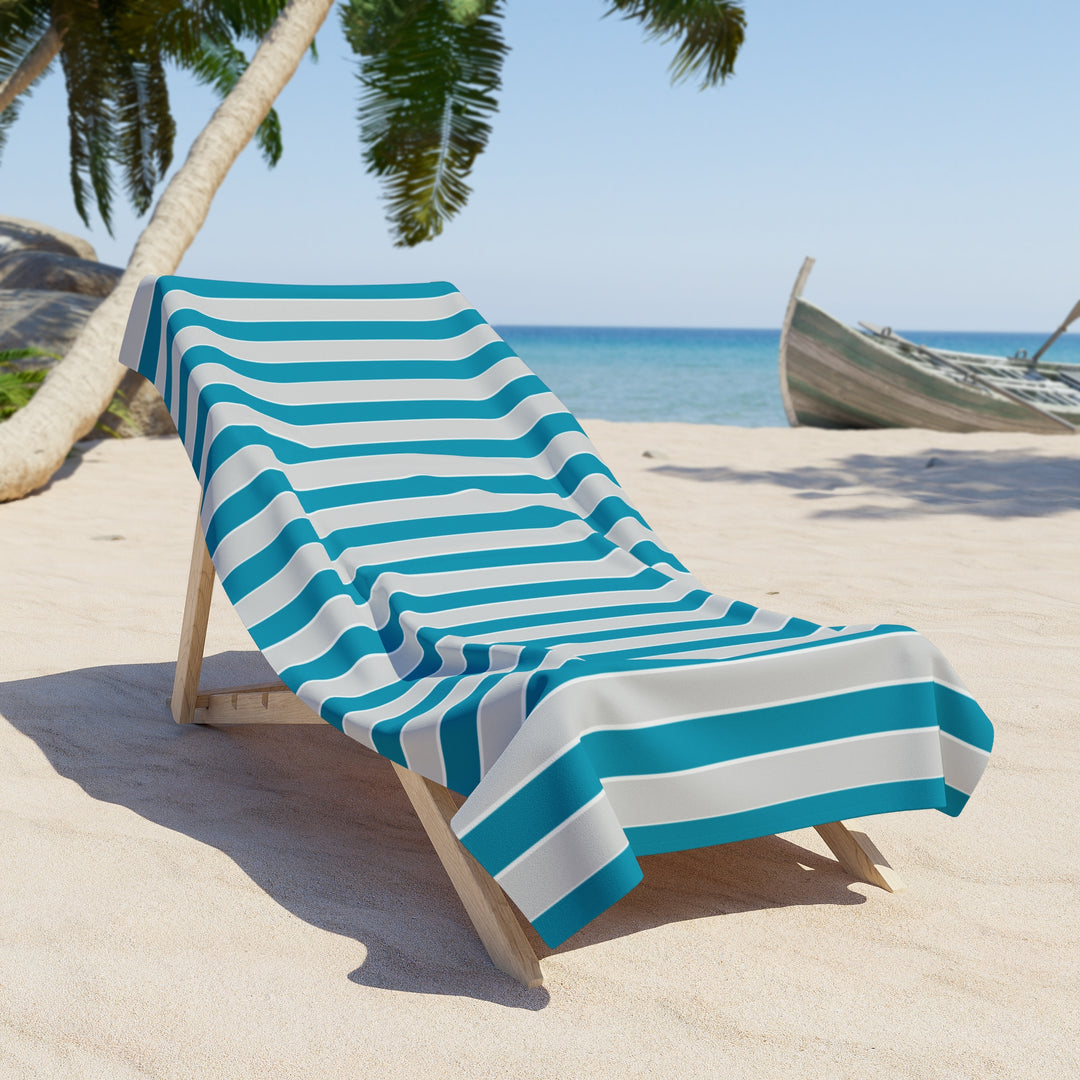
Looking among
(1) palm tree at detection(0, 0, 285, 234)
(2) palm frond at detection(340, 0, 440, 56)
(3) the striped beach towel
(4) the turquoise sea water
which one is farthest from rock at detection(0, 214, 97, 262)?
(3) the striped beach towel

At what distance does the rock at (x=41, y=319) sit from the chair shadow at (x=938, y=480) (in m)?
4.70

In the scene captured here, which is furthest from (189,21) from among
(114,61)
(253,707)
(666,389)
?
(666,389)

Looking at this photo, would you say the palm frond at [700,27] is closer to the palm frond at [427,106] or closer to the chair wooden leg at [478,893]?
the palm frond at [427,106]

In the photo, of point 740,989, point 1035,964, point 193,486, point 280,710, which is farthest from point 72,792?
point 193,486

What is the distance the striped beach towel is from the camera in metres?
1.79

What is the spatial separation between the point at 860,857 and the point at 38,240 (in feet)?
43.9

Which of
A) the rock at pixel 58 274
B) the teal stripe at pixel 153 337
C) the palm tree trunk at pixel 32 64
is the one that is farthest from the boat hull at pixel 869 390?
the teal stripe at pixel 153 337

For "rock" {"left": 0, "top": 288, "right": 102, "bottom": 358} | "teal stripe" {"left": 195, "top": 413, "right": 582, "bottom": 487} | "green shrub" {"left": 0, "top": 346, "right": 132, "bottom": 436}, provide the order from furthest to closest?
1. "rock" {"left": 0, "top": 288, "right": 102, "bottom": 358}
2. "green shrub" {"left": 0, "top": 346, "right": 132, "bottom": 436}
3. "teal stripe" {"left": 195, "top": 413, "right": 582, "bottom": 487}

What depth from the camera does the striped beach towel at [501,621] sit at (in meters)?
1.79

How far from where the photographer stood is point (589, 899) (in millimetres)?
1721

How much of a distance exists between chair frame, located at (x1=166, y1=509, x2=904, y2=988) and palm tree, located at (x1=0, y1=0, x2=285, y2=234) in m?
8.46

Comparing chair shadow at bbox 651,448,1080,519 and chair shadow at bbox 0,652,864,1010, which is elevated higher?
chair shadow at bbox 651,448,1080,519

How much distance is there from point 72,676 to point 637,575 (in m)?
1.68

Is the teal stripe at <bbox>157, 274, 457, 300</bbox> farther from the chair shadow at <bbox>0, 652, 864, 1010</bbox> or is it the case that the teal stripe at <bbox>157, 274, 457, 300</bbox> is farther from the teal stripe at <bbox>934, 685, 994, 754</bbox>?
the teal stripe at <bbox>934, 685, 994, 754</bbox>
